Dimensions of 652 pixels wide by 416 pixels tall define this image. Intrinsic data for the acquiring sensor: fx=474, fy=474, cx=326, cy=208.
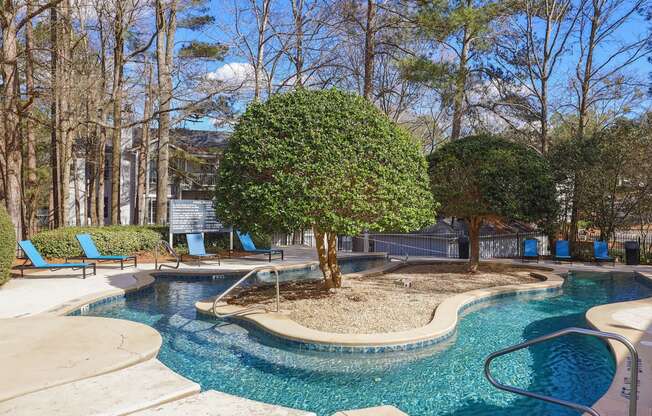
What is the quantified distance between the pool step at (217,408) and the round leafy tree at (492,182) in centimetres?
853

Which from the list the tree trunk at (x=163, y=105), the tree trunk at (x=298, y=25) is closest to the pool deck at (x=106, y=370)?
the tree trunk at (x=163, y=105)

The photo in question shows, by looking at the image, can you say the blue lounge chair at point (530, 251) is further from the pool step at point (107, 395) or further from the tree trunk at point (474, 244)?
the pool step at point (107, 395)

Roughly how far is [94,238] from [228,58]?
10.3 metres

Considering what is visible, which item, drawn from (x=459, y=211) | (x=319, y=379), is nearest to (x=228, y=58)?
(x=459, y=211)

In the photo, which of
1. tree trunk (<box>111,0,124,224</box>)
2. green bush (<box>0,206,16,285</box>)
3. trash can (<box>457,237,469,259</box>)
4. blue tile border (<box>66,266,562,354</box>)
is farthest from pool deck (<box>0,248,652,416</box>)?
tree trunk (<box>111,0,124,224</box>)

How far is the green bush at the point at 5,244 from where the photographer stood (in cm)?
908

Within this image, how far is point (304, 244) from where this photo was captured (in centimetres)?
2192

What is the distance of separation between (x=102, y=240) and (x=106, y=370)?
411 inches

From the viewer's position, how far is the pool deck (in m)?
3.95

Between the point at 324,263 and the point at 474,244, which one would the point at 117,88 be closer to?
the point at 324,263

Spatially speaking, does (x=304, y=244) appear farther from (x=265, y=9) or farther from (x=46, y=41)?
(x=46, y=41)

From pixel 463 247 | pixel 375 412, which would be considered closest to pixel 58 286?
pixel 375 412

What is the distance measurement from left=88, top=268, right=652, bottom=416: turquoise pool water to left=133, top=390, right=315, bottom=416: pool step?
0.70m

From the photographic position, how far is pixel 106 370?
185 inches
